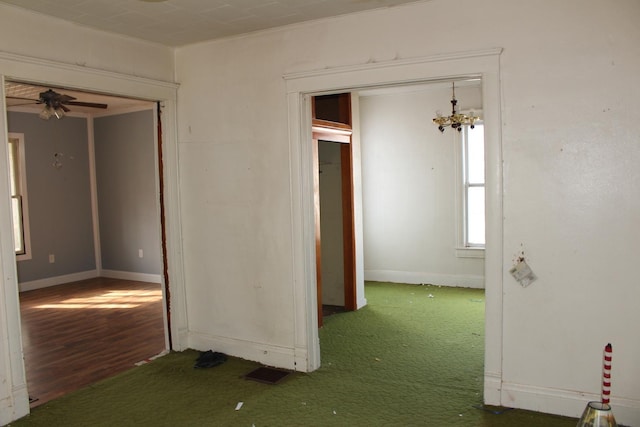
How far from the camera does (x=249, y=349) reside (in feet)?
14.0

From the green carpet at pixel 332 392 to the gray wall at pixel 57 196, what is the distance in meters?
4.41

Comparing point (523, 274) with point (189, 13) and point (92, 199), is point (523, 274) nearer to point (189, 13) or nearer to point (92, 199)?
point (189, 13)

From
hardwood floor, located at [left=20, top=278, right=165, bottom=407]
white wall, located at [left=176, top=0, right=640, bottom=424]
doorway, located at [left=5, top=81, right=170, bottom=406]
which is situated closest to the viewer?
white wall, located at [left=176, top=0, right=640, bottom=424]

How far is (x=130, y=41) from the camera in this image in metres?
4.03

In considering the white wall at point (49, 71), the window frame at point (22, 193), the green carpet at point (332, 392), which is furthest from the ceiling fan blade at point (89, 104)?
the green carpet at point (332, 392)

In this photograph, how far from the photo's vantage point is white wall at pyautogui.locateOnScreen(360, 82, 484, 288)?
700 cm

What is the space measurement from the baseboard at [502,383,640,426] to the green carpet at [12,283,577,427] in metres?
0.06

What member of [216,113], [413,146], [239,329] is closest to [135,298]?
[239,329]

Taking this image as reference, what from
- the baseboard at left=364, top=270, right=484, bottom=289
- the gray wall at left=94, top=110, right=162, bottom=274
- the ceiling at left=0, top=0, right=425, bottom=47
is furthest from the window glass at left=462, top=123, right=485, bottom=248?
the gray wall at left=94, top=110, right=162, bottom=274

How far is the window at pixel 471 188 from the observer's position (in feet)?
22.7

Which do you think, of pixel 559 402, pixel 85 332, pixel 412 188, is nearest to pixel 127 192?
pixel 85 332

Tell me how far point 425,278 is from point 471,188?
4.66 ft

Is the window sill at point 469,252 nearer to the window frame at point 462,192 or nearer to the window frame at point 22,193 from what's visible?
the window frame at point 462,192

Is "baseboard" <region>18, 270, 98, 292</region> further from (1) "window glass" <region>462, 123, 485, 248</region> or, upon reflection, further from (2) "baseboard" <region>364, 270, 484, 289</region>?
(1) "window glass" <region>462, 123, 485, 248</region>
